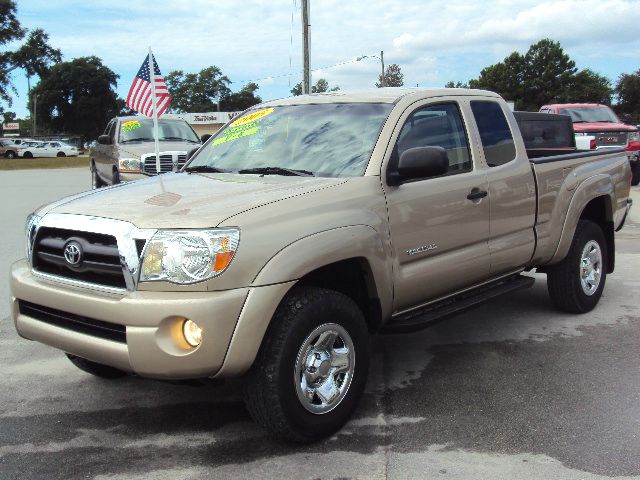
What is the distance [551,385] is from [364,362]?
1358 mm

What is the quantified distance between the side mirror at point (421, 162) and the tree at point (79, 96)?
88845mm

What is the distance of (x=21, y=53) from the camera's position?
5522cm

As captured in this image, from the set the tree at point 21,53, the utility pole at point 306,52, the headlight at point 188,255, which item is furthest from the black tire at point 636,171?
the tree at point 21,53

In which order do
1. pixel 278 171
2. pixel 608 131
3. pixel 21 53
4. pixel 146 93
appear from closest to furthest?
pixel 278 171 → pixel 146 93 → pixel 608 131 → pixel 21 53

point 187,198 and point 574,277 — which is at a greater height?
point 187,198

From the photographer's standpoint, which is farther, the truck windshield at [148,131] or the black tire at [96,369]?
the truck windshield at [148,131]

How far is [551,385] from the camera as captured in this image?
424cm

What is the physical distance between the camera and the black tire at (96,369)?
14.0 feet

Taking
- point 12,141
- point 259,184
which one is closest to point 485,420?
point 259,184

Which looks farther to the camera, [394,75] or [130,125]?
[394,75]

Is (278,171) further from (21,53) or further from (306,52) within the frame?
(21,53)

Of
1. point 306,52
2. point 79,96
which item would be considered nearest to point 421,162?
point 306,52

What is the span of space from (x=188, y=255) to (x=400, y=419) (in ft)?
5.21

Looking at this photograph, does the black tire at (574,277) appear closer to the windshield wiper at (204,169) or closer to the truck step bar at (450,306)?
the truck step bar at (450,306)
